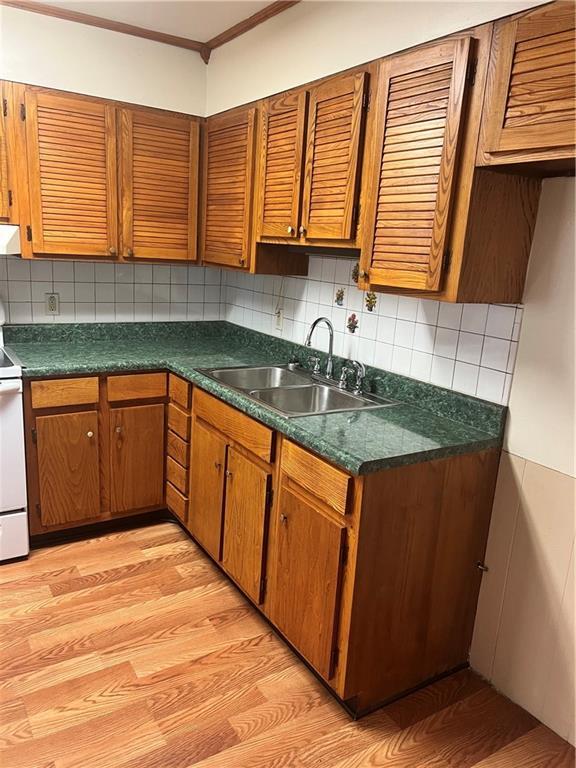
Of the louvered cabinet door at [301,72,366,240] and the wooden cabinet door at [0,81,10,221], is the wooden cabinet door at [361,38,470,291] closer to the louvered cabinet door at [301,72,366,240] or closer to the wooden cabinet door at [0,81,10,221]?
the louvered cabinet door at [301,72,366,240]

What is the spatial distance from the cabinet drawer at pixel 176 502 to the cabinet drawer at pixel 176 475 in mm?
31

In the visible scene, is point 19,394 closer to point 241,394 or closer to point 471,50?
point 241,394

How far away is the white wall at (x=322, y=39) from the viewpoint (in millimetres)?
1713

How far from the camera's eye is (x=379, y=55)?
6.39 feet

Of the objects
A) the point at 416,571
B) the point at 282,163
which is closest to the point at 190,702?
the point at 416,571

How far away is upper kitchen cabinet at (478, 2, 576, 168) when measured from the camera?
1369 mm

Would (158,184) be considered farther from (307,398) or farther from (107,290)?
(307,398)

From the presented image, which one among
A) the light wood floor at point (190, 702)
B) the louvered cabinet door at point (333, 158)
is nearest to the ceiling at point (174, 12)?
the louvered cabinet door at point (333, 158)

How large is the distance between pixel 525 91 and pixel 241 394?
1379mm

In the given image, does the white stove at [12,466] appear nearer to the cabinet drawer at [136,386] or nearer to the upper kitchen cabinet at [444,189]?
the cabinet drawer at [136,386]

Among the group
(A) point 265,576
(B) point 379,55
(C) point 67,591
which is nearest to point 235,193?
(B) point 379,55

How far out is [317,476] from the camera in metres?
1.83

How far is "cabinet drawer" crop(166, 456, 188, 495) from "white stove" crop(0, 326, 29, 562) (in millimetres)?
685

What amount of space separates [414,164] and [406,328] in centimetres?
69
